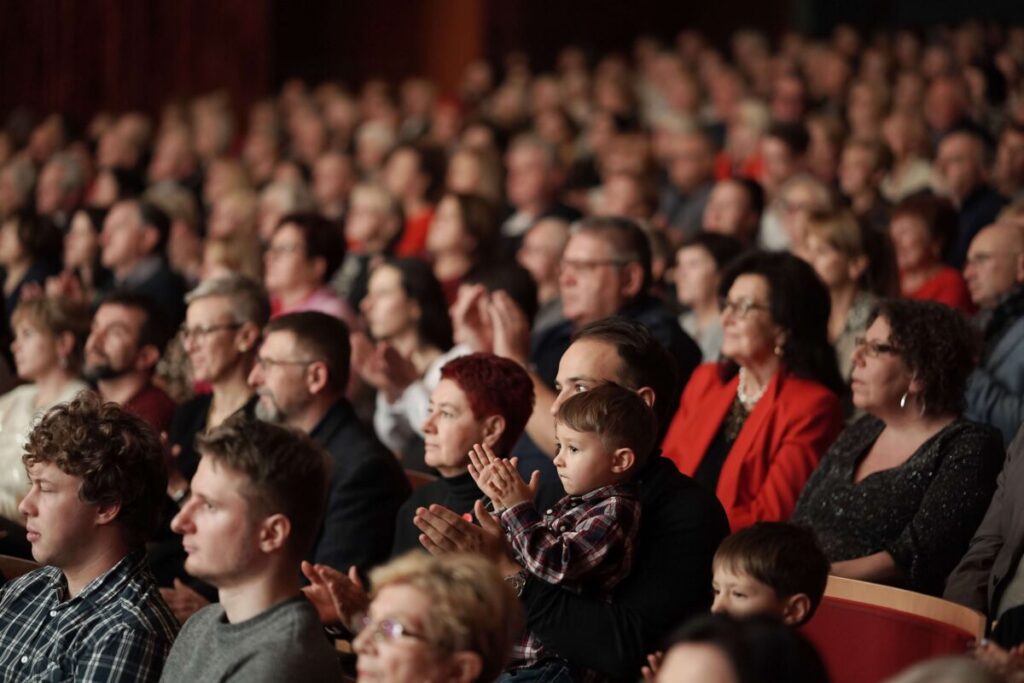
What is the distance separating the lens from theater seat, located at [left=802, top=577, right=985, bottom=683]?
271cm

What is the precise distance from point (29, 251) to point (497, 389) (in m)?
3.63

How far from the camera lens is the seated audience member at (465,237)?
6.10 metres

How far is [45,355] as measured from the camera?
459cm

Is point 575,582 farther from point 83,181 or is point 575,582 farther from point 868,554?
point 83,181

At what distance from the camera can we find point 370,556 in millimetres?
3674

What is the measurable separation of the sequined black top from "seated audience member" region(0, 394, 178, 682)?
1.47 metres

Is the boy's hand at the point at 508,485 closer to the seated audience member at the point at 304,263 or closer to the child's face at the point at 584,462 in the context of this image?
the child's face at the point at 584,462

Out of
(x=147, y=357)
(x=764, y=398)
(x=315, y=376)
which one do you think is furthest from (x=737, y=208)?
(x=315, y=376)

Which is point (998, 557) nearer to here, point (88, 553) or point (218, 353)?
point (88, 553)

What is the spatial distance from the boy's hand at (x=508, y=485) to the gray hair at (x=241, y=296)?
1.96m

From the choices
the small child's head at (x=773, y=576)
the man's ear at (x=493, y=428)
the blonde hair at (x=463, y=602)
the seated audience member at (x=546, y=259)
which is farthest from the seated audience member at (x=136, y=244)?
the blonde hair at (x=463, y=602)

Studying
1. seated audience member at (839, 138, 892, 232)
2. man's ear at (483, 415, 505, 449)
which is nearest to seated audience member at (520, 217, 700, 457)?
man's ear at (483, 415, 505, 449)

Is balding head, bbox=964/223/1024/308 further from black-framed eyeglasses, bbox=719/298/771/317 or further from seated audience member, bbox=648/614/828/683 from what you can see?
seated audience member, bbox=648/614/828/683

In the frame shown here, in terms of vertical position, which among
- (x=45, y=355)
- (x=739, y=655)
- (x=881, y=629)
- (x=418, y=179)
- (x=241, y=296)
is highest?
(x=418, y=179)
